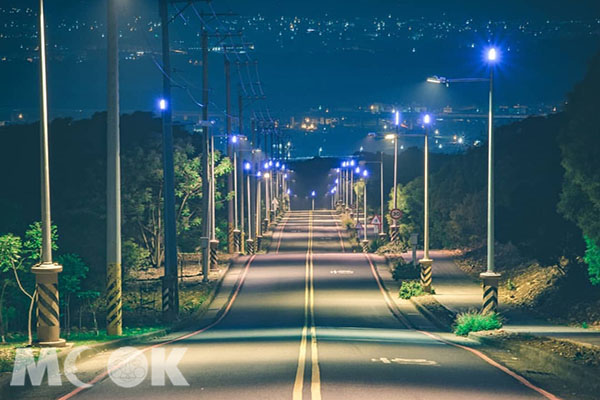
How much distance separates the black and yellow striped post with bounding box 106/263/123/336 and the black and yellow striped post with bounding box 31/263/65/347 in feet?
13.4

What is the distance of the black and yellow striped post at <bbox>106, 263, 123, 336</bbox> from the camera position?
25.1 m

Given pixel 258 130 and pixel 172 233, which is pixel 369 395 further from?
pixel 258 130

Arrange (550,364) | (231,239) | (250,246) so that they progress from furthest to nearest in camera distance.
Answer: (250,246) < (231,239) < (550,364)

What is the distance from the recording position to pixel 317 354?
771 inches

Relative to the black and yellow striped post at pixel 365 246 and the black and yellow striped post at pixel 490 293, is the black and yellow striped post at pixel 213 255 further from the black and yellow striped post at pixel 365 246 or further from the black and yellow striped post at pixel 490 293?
the black and yellow striped post at pixel 490 293

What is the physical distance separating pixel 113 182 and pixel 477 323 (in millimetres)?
11911

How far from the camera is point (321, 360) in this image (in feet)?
60.0

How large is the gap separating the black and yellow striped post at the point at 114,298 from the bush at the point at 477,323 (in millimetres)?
10673

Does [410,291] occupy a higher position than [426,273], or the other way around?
[426,273]

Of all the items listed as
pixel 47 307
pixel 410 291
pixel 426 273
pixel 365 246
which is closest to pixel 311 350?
pixel 47 307

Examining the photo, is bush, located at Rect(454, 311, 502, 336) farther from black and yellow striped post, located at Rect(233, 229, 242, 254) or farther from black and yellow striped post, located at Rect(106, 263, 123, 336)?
black and yellow striped post, located at Rect(233, 229, 242, 254)

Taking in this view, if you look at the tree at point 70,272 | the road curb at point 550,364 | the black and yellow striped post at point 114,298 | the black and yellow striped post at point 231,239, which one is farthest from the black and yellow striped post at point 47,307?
the black and yellow striped post at point 231,239

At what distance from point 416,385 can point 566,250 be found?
27.3 meters

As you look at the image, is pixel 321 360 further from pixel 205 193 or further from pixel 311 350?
pixel 205 193
